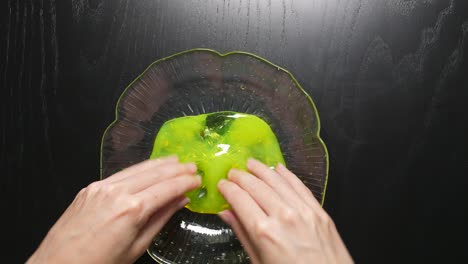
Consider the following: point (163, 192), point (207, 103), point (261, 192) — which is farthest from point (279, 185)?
point (207, 103)

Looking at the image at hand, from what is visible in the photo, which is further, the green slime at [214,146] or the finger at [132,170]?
the green slime at [214,146]

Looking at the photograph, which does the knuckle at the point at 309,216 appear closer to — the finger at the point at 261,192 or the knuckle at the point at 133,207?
the finger at the point at 261,192

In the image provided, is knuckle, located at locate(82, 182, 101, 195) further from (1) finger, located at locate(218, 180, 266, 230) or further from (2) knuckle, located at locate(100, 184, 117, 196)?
(1) finger, located at locate(218, 180, 266, 230)

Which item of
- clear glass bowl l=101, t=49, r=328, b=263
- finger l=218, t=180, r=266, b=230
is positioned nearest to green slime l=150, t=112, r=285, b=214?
clear glass bowl l=101, t=49, r=328, b=263

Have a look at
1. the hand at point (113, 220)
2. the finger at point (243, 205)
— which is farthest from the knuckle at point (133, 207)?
the finger at point (243, 205)

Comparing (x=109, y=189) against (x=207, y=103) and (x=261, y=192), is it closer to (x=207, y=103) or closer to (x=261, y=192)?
(x=261, y=192)

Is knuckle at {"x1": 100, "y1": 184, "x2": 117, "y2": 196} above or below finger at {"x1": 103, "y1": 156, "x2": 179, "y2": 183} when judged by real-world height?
below
